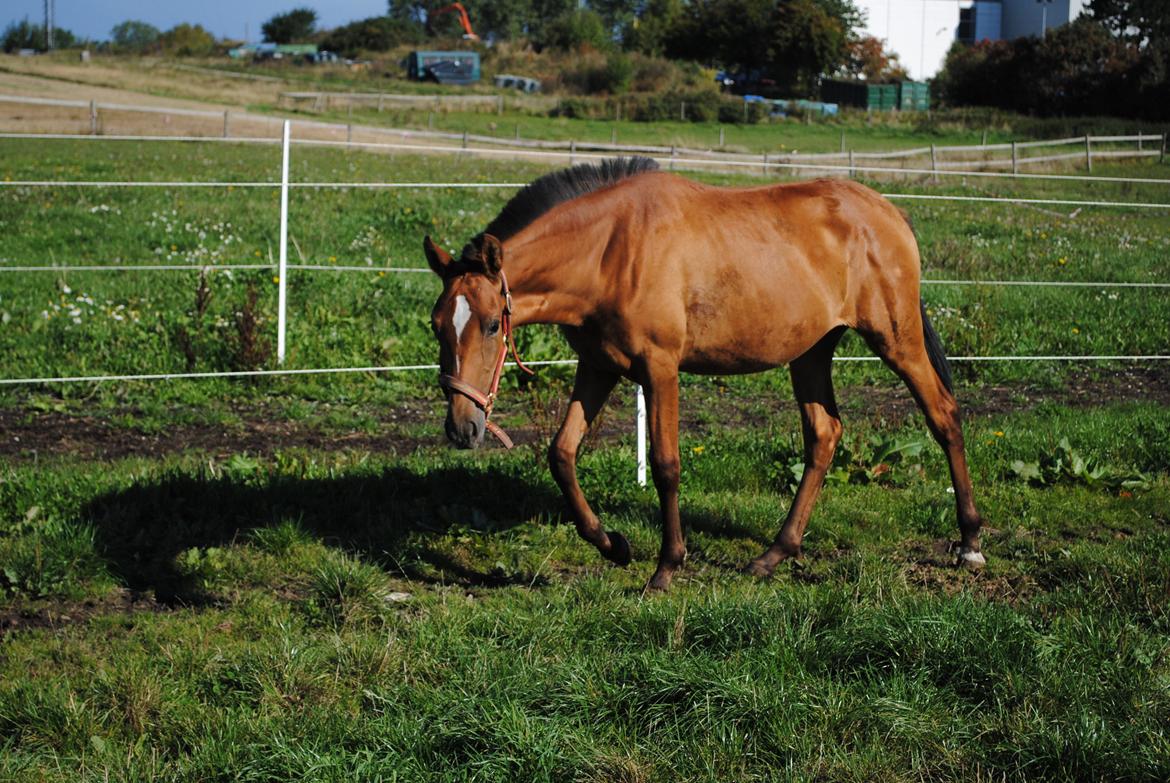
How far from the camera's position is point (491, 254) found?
478 cm

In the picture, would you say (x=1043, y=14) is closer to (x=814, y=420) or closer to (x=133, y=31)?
(x=814, y=420)

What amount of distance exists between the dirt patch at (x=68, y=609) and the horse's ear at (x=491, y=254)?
221 centimetres

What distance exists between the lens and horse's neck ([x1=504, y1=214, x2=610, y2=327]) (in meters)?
5.14

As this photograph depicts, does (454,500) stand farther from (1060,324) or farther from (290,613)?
(1060,324)

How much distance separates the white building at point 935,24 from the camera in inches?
2859

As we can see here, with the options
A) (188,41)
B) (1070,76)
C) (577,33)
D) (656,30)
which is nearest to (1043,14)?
(1070,76)

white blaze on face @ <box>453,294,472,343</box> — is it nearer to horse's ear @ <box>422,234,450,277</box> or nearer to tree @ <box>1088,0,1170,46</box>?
horse's ear @ <box>422,234,450,277</box>

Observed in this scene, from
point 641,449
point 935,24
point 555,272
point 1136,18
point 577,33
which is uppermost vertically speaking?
point 935,24

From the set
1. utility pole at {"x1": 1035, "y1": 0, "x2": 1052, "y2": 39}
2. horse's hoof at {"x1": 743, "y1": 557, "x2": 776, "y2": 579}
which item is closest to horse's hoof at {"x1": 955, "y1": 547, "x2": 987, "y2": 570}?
horse's hoof at {"x1": 743, "y1": 557, "x2": 776, "y2": 579}

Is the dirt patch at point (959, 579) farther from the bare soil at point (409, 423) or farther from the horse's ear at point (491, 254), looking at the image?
the horse's ear at point (491, 254)

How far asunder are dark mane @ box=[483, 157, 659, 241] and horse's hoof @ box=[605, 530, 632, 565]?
160 cm

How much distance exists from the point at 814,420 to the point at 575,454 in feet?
5.13

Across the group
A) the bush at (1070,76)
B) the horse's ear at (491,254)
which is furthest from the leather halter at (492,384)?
the bush at (1070,76)

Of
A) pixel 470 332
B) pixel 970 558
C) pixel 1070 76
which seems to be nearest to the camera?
pixel 470 332
